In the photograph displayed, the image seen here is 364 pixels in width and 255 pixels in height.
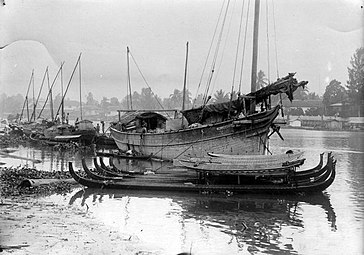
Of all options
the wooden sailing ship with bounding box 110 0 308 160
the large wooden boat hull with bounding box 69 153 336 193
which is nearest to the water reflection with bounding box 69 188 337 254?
the large wooden boat hull with bounding box 69 153 336 193

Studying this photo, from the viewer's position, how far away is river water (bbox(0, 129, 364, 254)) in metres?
9.85

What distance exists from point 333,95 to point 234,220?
67.7 m

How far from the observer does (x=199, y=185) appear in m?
15.5

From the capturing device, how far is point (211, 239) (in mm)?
10180

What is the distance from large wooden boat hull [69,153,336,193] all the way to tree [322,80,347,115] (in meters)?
59.0

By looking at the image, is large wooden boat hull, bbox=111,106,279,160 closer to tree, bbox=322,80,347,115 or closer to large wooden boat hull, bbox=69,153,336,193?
large wooden boat hull, bbox=69,153,336,193

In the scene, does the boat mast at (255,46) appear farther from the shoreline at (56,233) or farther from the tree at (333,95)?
the tree at (333,95)

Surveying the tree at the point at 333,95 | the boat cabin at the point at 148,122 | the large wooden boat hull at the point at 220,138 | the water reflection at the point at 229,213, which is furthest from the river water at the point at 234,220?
the tree at the point at 333,95

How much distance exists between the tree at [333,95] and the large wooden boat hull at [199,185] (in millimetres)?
59026

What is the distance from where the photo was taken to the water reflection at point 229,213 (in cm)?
1031

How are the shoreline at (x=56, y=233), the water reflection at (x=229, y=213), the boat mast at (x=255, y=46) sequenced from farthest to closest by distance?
the boat mast at (x=255, y=46) < the water reflection at (x=229, y=213) < the shoreline at (x=56, y=233)

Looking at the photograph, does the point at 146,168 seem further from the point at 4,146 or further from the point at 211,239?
the point at 4,146

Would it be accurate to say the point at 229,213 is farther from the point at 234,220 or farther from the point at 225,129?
the point at 225,129

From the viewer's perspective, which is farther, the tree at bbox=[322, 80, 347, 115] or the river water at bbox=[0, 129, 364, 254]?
the tree at bbox=[322, 80, 347, 115]
